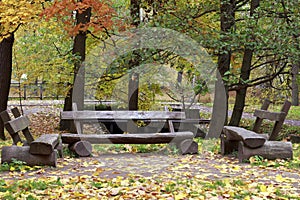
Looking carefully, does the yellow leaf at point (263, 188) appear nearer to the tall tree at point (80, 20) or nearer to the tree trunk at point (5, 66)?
the tall tree at point (80, 20)

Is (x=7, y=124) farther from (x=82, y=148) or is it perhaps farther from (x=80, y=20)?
(x=80, y=20)

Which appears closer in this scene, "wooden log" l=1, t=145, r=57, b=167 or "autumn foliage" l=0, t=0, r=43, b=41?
"wooden log" l=1, t=145, r=57, b=167

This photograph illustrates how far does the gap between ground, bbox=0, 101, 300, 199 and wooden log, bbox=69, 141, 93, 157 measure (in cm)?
15

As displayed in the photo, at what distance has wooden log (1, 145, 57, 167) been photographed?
5866 millimetres

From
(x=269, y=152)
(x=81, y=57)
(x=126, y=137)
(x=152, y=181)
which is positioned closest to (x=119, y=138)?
(x=126, y=137)

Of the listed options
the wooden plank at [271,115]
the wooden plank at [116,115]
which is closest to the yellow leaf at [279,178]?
the wooden plank at [271,115]

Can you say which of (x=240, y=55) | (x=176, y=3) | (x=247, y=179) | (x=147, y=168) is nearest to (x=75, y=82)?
(x=176, y=3)

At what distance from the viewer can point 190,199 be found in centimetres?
408

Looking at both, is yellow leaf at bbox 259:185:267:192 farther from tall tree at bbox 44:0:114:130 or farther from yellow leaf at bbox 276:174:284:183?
tall tree at bbox 44:0:114:130

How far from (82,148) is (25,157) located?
4.86 ft

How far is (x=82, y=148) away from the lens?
285 inches

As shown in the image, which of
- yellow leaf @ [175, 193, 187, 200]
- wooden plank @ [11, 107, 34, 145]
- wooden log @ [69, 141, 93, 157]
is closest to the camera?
yellow leaf @ [175, 193, 187, 200]

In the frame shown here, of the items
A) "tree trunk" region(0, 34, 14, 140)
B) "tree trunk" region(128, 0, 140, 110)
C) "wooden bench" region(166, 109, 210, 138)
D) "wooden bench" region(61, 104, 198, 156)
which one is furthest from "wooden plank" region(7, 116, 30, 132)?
"wooden bench" region(166, 109, 210, 138)

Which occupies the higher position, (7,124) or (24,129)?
(7,124)
